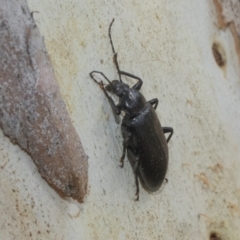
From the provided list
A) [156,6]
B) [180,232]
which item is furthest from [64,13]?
[180,232]

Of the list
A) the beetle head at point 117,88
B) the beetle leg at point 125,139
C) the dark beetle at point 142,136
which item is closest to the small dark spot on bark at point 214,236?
the dark beetle at point 142,136

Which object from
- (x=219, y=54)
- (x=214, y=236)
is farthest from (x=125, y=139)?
(x=219, y=54)

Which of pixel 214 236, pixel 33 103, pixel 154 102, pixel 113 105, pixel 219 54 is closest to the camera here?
pixel 33 103

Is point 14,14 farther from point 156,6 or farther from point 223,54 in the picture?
point 223,54

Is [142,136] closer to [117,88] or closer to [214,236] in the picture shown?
[117,88]

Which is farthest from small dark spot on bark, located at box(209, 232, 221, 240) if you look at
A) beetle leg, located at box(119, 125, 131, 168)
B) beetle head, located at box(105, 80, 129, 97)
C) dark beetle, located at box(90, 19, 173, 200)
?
beetle head, located at box(105, 80, 129, 97)
